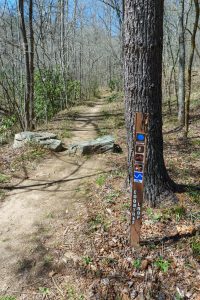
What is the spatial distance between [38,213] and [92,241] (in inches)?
49.8

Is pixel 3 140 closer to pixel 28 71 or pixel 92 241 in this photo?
pixel 28 71

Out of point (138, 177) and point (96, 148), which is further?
point (96, 148)

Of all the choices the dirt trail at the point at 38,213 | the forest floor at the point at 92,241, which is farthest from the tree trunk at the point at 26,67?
Answer: the forest floor at the point at 92,241

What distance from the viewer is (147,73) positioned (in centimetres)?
350

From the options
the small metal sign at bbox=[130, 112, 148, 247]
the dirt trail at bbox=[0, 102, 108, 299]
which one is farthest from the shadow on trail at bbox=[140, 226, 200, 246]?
the dirt trail at bbox=[0, 102, 108, 299]

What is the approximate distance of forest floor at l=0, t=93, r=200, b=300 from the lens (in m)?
2.95

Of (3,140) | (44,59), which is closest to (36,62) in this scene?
(44,59)

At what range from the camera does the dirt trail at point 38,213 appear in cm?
339

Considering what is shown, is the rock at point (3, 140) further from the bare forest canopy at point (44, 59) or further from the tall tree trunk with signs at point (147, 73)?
the tall tree trunk with signs at point (147, 73)

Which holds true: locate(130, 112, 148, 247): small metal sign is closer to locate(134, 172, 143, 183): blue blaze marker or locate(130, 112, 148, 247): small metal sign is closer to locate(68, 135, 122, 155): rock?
locate(134, 172, 143, 183): blue blaze marker

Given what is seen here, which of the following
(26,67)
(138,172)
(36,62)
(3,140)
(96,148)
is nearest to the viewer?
(138,172)

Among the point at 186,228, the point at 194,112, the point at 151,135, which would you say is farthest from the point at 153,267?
the point at 194,112

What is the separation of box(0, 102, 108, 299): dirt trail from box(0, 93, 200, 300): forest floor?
0.01m

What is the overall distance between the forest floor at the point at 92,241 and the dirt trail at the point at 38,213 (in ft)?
0.04
